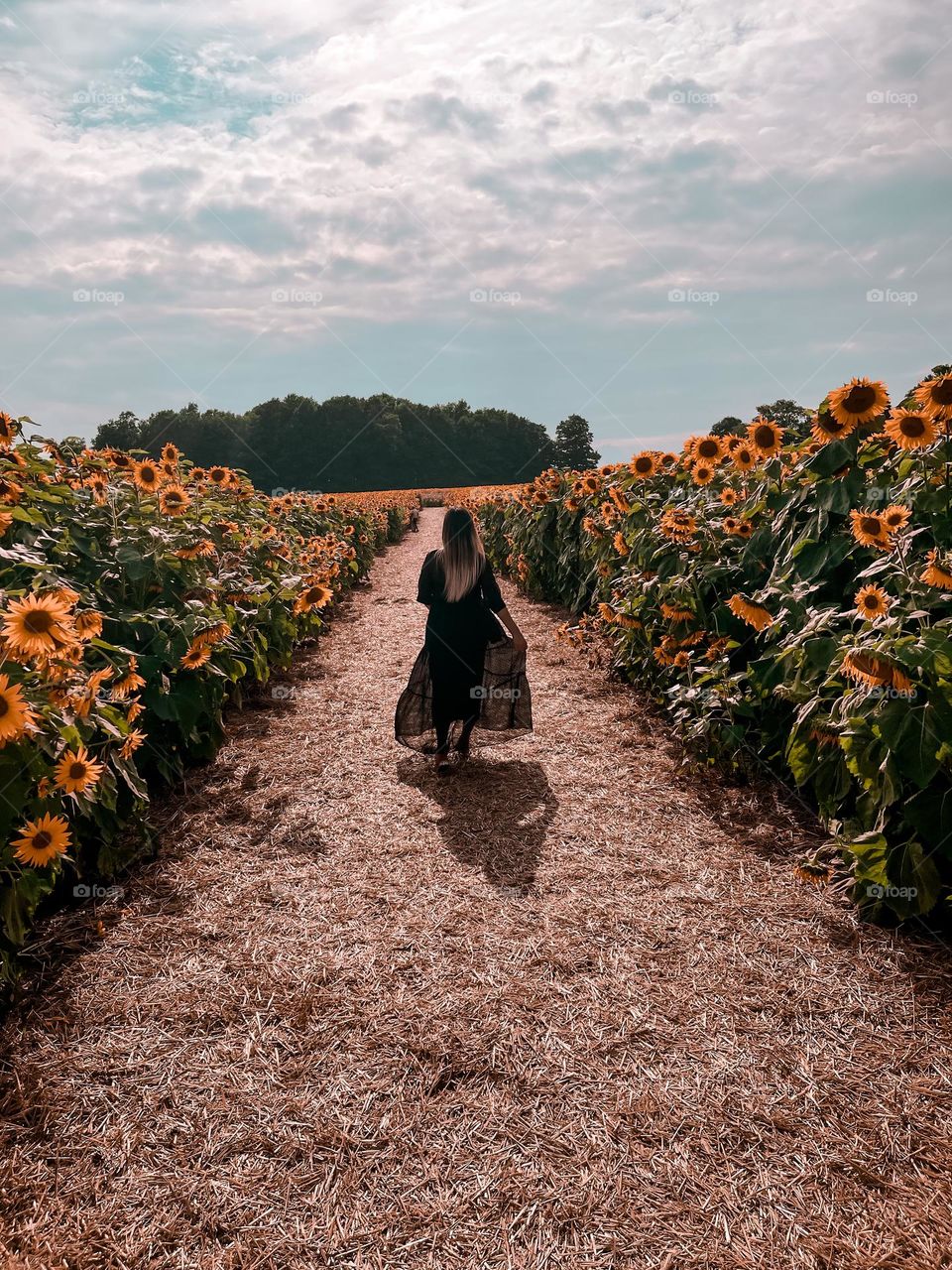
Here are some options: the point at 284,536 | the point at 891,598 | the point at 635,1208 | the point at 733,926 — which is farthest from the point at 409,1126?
the point at 284,536

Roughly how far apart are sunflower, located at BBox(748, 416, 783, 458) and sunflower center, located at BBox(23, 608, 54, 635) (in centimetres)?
362

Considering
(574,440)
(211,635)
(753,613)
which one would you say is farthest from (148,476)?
(574,440)

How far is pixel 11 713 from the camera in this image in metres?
2.01

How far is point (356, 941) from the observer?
2871 millimetres

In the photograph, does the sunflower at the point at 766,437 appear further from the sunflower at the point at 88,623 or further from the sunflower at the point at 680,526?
the sunflower at the point at 88,623

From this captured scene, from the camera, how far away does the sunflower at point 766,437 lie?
13.6ft

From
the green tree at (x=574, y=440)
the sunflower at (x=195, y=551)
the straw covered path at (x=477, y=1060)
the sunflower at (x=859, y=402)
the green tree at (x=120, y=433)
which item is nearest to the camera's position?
the straw covered path at (x=477, y=1060)

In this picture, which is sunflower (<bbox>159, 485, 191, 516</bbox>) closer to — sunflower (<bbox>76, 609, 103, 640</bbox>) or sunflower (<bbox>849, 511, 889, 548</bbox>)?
sunflower (<bbox>76, 609, 103, 640</bbox>)

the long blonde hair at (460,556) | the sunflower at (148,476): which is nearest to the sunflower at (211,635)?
the sunflower at (148,476)

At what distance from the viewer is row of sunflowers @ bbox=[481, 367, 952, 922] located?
250 cm

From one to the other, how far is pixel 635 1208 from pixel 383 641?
6.85 m

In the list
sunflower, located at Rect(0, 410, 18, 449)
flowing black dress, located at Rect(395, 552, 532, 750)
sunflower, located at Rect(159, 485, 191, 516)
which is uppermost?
sunflower, located at Rect(0, 410, 18, 449)

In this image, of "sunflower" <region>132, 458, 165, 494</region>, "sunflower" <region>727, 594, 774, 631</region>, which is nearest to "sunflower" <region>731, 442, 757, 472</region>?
"sunflower" <region>727, 594, 774, 631</region>

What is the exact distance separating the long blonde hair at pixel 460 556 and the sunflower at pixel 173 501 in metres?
→ 1.58
